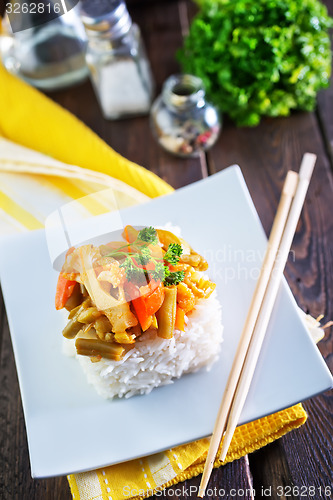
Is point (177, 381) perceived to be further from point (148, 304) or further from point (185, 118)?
point (185, 118)

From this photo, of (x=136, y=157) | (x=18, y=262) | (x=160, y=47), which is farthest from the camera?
(x=160, y=47)

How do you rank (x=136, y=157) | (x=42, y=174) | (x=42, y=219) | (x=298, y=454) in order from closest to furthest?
(x=298, y=454) < (x=42, y=219) < (x=42, y=174) < (x=136, y=157)

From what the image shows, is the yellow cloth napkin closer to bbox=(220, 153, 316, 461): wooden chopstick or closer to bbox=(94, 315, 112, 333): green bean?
bbox=(220, 153, 316, 461): wooden chopstick

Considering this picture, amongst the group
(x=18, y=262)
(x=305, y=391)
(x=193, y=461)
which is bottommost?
(x=193, y=461)

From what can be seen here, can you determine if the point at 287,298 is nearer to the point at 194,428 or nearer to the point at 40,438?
the point at 194,428

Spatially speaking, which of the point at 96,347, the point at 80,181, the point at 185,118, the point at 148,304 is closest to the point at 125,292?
the point at 148,304

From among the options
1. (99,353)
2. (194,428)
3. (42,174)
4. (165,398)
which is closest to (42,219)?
(42,174)

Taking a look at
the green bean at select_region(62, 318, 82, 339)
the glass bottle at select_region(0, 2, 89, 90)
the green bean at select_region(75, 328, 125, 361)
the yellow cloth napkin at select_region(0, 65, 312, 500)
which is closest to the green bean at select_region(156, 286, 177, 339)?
the green bean at select_region(75, 328, 125, 361)
